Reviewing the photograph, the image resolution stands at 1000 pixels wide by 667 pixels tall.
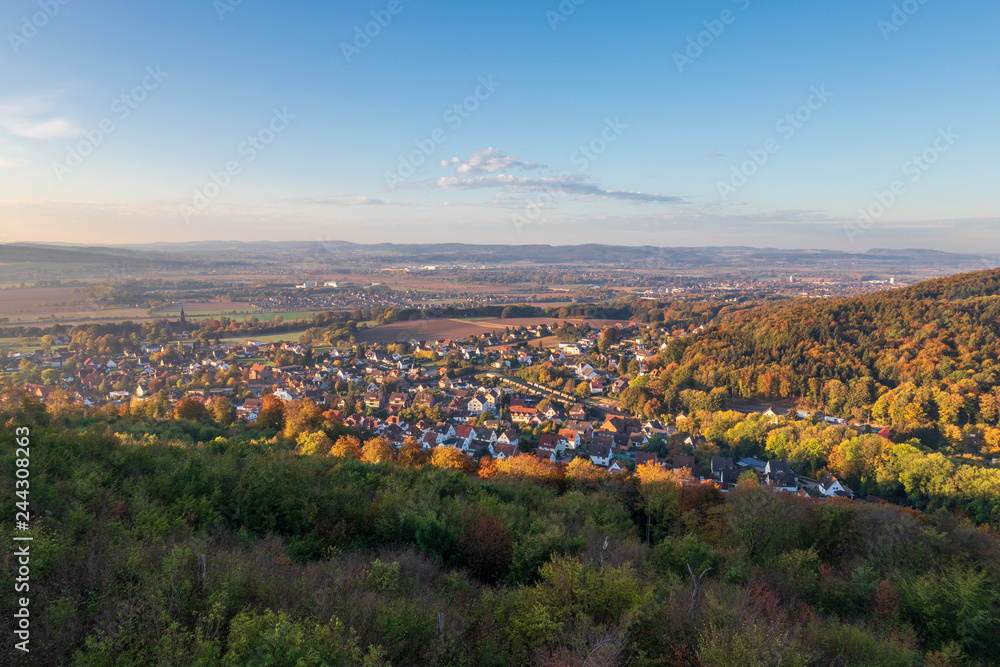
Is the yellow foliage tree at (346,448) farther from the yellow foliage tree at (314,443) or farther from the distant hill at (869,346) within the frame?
the distant hill at (869,346)

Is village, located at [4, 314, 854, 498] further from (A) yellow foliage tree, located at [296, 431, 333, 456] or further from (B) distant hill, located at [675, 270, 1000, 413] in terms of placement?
(B) distant hill, located at [675, 270, 1000, 413]

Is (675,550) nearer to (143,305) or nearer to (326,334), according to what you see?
(326,334)

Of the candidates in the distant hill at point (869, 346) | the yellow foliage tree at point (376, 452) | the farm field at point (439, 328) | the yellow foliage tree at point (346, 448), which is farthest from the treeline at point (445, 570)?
the farm field at point (439, 328)

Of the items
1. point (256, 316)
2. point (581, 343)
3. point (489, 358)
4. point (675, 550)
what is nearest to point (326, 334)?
point (256, 316)

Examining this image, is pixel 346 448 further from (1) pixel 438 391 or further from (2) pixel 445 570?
(1) pixel 438 391

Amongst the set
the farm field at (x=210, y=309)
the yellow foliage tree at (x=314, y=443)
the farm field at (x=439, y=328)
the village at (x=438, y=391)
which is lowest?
the village at (x=438, y=391)

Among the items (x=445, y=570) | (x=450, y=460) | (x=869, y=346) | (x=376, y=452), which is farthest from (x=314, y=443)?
(x=869, y=346)

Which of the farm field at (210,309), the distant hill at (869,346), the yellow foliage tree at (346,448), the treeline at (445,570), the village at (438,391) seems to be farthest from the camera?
the farm field at (210,309)

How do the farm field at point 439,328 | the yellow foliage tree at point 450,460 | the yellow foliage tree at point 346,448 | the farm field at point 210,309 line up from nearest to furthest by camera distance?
the yellow foliage tree at point 346,448
the yellow foliage tree at point 450,460
the farm field at point 439,328
the farm field at point 210,309
